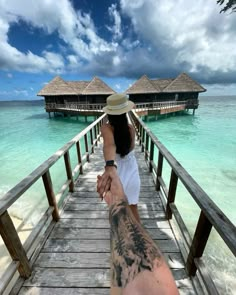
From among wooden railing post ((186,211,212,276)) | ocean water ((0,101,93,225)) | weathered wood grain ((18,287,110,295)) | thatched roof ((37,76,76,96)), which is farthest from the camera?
thatched roof ((37,76,76,96))

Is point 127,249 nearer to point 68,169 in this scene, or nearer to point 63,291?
point 63,291


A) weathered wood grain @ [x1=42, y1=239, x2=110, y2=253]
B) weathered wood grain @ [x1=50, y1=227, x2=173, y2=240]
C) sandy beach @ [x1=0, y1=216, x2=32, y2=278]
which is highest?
weathered wood grain @ [x1=42, y1=239, x2=110, y2=253]

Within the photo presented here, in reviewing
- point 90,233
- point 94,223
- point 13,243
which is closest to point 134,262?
point 13,243

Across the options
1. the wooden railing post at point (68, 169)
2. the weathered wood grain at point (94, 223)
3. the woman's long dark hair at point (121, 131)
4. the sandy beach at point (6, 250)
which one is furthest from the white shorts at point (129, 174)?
the sandy beach at point (6, 250)

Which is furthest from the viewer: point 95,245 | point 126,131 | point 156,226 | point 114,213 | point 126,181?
point 156,226

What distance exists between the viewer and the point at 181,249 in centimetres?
212

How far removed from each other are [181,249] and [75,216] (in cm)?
164

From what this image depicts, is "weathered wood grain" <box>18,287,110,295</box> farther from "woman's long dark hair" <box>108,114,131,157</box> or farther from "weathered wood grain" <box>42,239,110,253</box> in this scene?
"woman's long dark hair" <box>108,114,131,157</box>

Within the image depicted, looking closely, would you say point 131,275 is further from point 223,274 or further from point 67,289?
point 223,274

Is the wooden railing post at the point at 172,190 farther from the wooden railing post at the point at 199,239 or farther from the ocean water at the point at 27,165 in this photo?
the ocean water at the point at 27,165

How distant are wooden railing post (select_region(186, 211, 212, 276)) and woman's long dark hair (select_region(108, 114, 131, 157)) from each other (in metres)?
0.90

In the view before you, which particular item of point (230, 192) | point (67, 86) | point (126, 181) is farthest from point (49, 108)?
point (126, 181)

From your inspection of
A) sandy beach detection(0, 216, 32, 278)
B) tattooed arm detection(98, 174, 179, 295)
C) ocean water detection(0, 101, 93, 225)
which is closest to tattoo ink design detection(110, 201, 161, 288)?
tattooed arm detection(98, 174, 179, 295)

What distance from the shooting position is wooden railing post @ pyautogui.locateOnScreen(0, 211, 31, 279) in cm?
152
